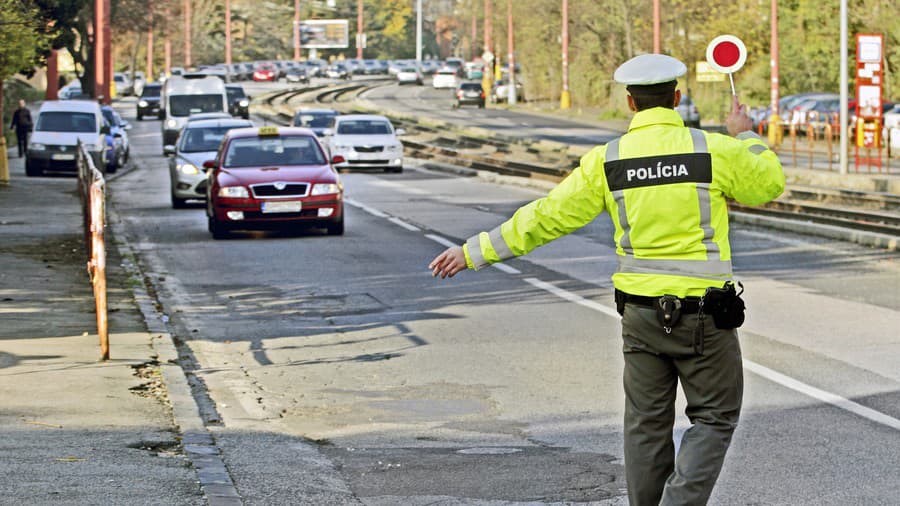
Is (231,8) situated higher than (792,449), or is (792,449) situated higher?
(231,8)

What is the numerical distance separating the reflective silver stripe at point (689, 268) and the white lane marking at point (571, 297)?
7562 millimetres

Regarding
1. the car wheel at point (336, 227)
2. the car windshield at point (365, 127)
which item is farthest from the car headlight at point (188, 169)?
the car windshield at point (365, 127)

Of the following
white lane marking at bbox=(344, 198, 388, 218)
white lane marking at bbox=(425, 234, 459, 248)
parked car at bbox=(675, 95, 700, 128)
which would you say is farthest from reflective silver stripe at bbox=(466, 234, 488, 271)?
parked car at bbox=(675, 95, 700, 128)

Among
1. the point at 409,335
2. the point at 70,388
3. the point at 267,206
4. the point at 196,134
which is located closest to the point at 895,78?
A: the point at 196,134

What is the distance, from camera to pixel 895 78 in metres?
54.7

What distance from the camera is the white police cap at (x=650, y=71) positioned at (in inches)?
220

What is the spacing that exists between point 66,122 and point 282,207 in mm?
18738

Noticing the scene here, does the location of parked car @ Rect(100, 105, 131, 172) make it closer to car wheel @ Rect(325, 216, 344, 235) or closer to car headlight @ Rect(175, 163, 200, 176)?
car headlight @ Rect(175, 163, 200, 176)

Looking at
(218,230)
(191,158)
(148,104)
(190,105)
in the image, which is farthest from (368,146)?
(148,104)

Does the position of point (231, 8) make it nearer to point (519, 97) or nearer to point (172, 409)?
point (519, 97)

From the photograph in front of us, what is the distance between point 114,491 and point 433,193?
24.8m

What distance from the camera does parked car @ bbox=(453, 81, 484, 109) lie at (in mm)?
86312

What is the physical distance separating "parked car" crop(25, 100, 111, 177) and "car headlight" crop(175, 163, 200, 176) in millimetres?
9408

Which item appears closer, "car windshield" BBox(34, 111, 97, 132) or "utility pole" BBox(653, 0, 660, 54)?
"car windshield" BBox(34, 111, 97, 132)
